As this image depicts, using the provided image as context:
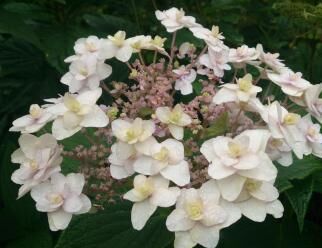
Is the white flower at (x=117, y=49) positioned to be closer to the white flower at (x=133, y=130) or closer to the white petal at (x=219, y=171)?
the white flower at (x=133, y=130)

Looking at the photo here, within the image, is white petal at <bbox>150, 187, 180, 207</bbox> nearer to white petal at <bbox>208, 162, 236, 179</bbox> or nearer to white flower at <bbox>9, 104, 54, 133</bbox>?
white petal at <bbox>208, 162, 236, 179</bbox>

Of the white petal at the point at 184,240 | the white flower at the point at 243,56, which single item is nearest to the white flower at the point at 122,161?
the white petal at the point at 184,240

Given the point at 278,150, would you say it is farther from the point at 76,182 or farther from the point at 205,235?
the point at 76,182

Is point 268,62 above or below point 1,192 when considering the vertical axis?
above

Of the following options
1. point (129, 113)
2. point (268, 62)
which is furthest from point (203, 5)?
point (129, 113)

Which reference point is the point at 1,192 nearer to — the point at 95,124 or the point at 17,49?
the point at 17,49

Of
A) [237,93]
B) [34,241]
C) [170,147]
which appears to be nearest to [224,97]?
[237,93]

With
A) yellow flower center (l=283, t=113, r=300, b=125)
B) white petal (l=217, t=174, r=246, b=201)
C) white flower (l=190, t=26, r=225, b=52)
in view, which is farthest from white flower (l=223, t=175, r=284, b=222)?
white flower (l=190, t=26, r=225, b=52)
